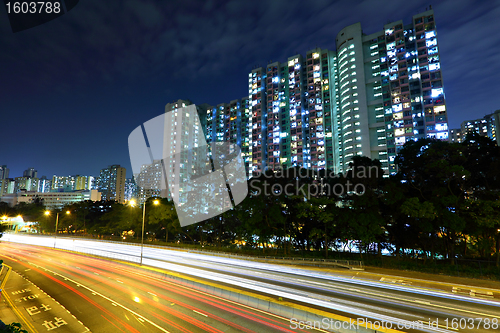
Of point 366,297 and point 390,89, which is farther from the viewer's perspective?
point 390,89

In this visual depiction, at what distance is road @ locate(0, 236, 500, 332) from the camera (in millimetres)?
12883

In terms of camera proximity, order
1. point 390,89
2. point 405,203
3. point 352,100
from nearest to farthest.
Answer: point 405,203 < point 390,89 < point 352,100

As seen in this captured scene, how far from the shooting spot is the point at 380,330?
1049cm

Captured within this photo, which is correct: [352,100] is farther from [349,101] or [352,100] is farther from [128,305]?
[128,305]

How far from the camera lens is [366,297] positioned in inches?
650

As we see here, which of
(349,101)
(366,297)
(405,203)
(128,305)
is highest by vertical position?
(349,101)

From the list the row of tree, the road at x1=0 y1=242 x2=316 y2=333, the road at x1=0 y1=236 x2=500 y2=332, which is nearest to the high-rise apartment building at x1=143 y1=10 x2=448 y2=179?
the row of tree

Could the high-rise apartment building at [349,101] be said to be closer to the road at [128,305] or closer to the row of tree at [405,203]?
the row of tree at [405,203]

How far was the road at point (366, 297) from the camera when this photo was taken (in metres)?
12.9

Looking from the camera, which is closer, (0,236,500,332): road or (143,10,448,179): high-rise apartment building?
(0,236,500,332): road

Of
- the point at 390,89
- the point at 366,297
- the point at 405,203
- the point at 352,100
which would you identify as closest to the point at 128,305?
the point at 366,297

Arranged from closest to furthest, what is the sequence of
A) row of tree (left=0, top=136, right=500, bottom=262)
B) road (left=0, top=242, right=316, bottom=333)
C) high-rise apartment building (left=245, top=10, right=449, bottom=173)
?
road (left=0, top=242, right=316, bottom=333)
row of tree (left=0, top=136, right=500, bottom=262)
high-rise apartment building (left=245, top=10, right=449, bottom=173)

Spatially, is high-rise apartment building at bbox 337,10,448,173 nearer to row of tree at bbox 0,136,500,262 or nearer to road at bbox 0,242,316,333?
row of tree at bbox 0,136,500,262

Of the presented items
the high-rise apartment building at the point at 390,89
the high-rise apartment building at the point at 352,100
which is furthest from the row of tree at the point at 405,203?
the high-rise apartment building at the point at 390,89
